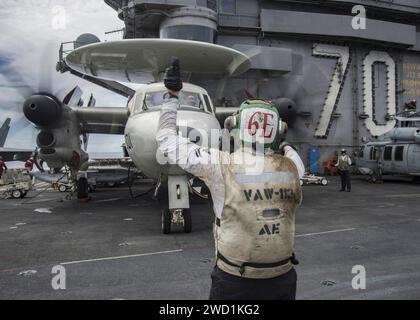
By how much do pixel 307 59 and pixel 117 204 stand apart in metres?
18.0

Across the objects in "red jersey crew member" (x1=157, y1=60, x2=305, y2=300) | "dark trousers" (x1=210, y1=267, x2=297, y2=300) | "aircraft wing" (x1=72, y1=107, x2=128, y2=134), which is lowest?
"dark trousers" (x1=210, y1=267, x2=297, y2=300)

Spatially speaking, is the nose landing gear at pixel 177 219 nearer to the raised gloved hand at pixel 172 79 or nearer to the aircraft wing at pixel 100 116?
the raised gloved hand at pixel 172 79

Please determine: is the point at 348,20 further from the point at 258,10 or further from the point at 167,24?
the point at 167,24

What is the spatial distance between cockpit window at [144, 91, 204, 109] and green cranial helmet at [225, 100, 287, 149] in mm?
→ 6522

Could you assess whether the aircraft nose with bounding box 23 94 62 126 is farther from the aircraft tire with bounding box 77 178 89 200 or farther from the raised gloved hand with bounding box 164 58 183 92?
the raised gloved hand with bounding box 164 58 183 92

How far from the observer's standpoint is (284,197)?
8.19 ft

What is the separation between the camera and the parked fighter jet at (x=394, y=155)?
18.8 metres

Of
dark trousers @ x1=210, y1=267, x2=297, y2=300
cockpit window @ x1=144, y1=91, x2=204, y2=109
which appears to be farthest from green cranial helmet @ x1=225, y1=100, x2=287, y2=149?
cockpit window @ x1=144, y1=91, x2=204, y2=109

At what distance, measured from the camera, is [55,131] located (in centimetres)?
1293

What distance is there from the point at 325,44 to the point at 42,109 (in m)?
20.5

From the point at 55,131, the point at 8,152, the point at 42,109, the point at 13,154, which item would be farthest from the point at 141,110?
the point at 8,152

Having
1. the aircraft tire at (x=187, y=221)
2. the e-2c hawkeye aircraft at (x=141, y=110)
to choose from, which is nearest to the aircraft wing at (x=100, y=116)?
the e-2c hawkeye aircraft at (x=141, y=110)

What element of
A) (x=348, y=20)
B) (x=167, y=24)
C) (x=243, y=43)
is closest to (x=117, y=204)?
(x=167, y=24)

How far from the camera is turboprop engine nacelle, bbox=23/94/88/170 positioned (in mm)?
11922
